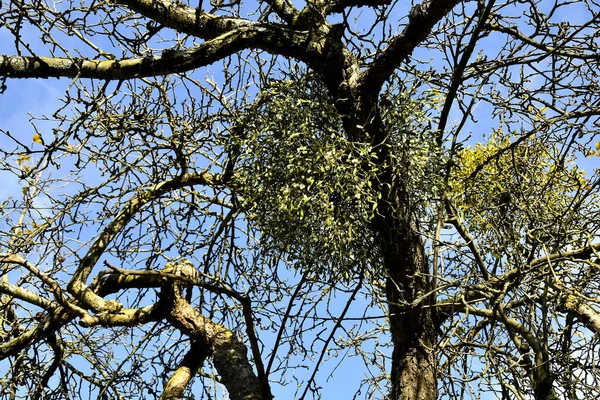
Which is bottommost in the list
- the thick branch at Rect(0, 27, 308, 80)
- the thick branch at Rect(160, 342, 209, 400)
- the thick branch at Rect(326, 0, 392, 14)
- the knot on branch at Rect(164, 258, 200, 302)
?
the thick branch at Rect(160, 342, 209, 400)

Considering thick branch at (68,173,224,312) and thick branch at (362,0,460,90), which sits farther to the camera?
thick branch at (68,173,224,312)

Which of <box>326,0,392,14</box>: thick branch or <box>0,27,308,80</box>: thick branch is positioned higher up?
<box>326,0,392,14</box>: thick branch

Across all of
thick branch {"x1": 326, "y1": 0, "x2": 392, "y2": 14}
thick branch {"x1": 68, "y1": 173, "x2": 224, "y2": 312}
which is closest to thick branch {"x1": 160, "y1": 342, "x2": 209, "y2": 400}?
thick branch {"x1": 68, "y1": 173, "x2": 224, "y2": 312}

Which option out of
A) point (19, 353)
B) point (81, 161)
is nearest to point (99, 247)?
point (81, 161)

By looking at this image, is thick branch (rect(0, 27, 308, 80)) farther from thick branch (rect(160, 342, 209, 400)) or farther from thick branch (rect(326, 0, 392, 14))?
thick branch (rect(160, 342, 209, 400))

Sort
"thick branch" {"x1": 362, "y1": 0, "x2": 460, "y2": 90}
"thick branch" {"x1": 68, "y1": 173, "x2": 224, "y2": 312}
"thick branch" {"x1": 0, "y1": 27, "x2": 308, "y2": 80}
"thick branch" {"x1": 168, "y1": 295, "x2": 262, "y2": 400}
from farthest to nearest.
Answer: "thick branch" {"x1": 68, "y1": 173, "x2": 224, "y2": 312}, "thick branch" {"x1": 168, "y1": 295, "x2": 262, "y2": 400}, "thick branch" {"x1": 0, "y1": 27, "x2": 308, "y2": 80}, "thick branch" {"x1": 362, "y1": 0, "x2": 460, "y2": 90}

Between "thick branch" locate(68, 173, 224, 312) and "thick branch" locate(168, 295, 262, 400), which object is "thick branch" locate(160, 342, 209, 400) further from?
"thick branch" locate(68, 173, 224, 312)

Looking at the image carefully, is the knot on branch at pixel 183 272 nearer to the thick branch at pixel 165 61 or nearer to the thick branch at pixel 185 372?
the thick branch at pixel 185 372

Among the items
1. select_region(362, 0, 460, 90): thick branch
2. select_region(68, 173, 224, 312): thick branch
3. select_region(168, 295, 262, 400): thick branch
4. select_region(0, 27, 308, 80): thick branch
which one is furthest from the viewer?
select_region(68, 173, 224, 312): thick branch

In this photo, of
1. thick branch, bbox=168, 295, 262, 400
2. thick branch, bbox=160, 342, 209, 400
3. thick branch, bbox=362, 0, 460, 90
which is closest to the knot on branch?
thick branch, bbox=168, 295, 262, 400

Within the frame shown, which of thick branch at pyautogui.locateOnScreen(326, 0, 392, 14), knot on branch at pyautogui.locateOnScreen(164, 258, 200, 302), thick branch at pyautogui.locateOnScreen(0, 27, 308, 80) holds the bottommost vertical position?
knot on branch at pyautogui.locateOnScreen(164, 258, 200, 302)

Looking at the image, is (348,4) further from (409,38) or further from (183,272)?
(183,272)

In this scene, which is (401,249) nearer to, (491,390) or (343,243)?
(343,243)

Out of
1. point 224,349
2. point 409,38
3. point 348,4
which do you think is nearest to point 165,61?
point 348,4
